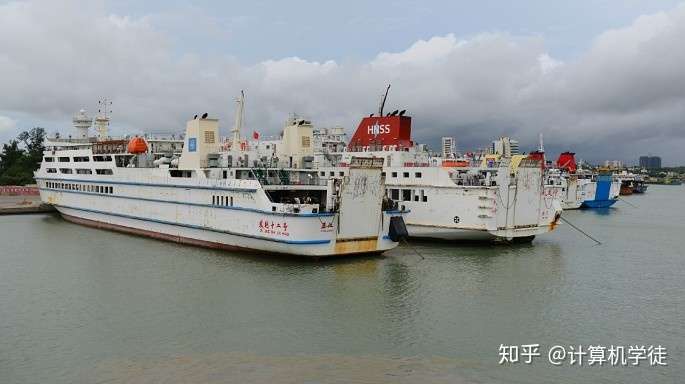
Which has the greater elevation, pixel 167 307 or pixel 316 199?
pixel 316 199

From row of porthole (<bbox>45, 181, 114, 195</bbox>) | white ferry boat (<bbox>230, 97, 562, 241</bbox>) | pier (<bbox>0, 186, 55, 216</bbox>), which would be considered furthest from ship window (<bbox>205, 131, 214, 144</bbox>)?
pier (<bbox>0, 186, 55, 216</bbox>)

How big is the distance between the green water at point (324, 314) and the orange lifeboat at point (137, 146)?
316 inches

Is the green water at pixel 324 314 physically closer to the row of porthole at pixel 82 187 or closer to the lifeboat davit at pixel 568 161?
the row of porthole at pixel 82 187

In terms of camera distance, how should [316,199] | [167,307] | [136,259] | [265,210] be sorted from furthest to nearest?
[316,199] < [136,259] < [265,210] < [167,307]

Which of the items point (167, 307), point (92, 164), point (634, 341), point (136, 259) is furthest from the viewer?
point (92, 164)

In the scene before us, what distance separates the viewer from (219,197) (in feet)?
81.5

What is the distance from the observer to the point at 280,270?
20672 millimetres

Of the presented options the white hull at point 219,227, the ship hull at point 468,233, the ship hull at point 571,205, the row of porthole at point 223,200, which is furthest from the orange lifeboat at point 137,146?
the ship hull at point 571,205

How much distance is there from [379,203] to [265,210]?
15.0ft

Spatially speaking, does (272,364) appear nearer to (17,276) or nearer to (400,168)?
(17,276)

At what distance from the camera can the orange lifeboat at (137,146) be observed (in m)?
32.4

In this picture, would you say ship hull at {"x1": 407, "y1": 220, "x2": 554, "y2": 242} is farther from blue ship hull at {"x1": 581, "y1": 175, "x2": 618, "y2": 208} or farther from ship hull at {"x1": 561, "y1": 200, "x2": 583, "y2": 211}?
blue ship hull at {"x1": 581, "y1": 175, "x2": 618, "y2": 208}

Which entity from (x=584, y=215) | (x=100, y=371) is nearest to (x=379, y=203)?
(x=100, y=371)

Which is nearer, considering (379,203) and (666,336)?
(666,336)
